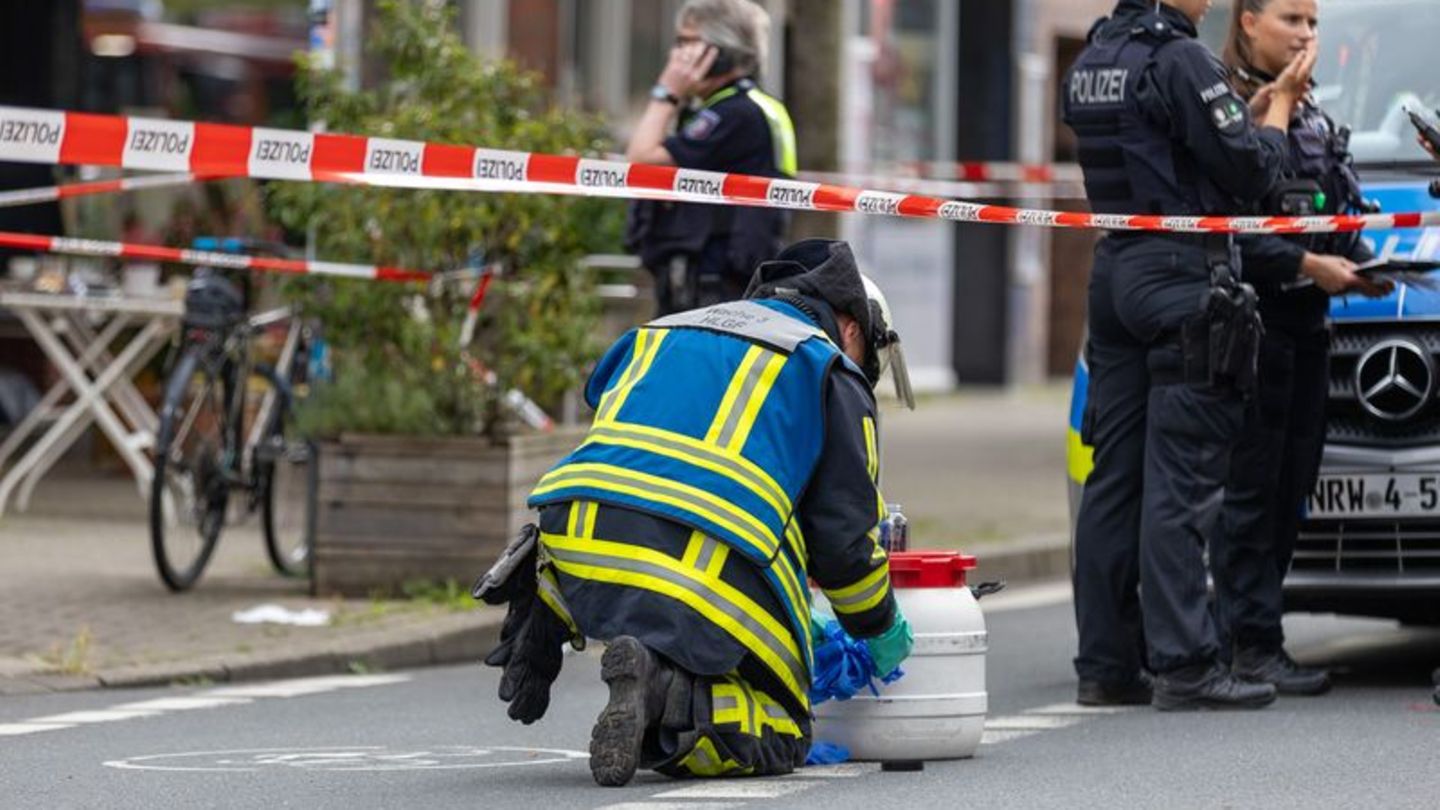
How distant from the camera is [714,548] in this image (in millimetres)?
7133

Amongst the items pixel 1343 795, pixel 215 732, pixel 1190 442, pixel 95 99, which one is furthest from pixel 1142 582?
pixel 95 99

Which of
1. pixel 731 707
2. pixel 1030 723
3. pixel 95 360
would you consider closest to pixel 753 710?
pixel 731 707

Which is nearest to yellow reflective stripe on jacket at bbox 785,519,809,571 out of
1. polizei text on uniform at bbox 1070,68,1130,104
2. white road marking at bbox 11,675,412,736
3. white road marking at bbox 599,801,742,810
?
white road marking at bbox 599,801,742,810

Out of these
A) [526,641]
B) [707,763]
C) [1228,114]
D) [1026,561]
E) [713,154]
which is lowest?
[1026,561]

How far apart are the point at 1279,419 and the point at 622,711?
2.94m

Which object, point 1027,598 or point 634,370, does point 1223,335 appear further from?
point 1027,598

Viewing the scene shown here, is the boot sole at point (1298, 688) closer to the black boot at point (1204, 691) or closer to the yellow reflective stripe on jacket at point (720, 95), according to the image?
the black boot at point (1204, 691)

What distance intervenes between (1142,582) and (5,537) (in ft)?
19.5

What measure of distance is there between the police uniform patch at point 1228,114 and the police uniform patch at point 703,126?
8.49ft

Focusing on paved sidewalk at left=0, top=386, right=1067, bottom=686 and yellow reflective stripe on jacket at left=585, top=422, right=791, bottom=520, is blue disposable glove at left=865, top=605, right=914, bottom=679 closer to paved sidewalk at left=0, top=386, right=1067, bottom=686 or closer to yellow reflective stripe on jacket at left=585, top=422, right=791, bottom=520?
yellow reflective stripe on jacket at left=585, top=422, right=791, bottom=520

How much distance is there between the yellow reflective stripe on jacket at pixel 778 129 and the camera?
10922 mm

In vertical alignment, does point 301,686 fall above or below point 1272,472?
below

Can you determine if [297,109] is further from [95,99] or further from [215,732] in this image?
[215,732]

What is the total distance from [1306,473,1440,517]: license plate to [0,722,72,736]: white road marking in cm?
356
